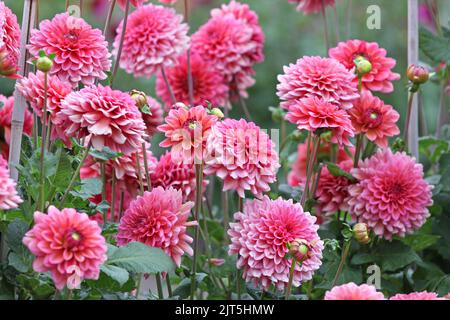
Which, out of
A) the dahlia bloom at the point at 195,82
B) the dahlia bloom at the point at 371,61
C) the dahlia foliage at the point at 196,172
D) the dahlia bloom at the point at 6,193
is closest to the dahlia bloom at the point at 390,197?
the dahlia foliage at the point at 196,172

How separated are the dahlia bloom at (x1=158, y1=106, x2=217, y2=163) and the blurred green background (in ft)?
5.69

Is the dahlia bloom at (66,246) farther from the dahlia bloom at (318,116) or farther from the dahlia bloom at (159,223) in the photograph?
the dahlia bloom at (318,116)

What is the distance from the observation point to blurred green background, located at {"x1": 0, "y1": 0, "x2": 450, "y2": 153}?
9.56 ft

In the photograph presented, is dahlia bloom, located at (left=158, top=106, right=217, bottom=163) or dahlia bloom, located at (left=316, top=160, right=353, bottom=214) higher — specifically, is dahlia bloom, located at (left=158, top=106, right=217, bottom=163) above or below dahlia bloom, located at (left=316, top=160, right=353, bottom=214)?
above

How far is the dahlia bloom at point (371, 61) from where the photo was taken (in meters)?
1.36

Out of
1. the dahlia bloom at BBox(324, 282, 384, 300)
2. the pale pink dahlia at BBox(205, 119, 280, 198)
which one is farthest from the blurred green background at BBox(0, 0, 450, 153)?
the dahlia bloom at BBox(324, 282, 384, 300)

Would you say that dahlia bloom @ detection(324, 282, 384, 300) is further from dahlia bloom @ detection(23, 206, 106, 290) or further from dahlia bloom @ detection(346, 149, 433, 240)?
dahlia bloom @ detection(346, 149, 433, 240)

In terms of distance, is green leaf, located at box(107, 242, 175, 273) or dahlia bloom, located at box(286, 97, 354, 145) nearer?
green leaf, located at box(107, 242, 175, 273)

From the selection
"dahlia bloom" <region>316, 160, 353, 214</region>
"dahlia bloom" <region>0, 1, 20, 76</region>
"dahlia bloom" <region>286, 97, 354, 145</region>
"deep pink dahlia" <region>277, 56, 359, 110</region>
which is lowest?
"dahlia bloom" <region>316, 160, 353, 214</region>

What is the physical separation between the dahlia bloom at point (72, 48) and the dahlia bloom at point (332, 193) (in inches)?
17.7

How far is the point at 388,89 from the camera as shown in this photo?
1379 millimetres
